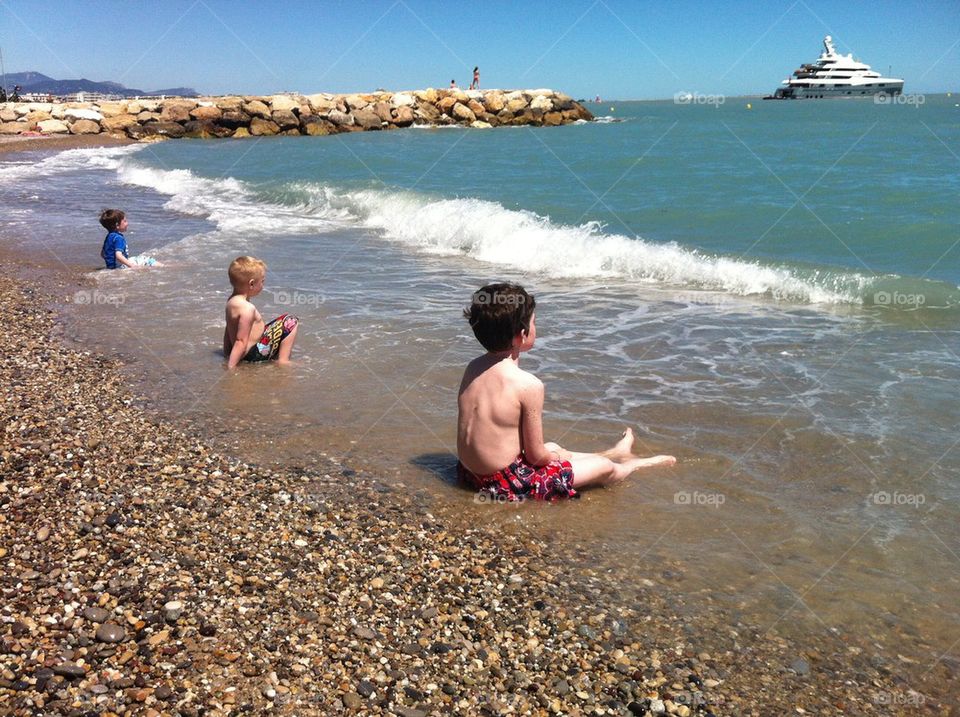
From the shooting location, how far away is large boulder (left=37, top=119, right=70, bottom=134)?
1750 inches

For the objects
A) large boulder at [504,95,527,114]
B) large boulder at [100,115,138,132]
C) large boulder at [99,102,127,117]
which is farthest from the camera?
large boulder at [504,95,527,114]

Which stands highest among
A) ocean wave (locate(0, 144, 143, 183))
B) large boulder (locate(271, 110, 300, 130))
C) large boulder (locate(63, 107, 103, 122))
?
large boulder (locate(271, 110, 300, 130))

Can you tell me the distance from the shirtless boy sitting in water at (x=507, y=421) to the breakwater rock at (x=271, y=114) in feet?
158

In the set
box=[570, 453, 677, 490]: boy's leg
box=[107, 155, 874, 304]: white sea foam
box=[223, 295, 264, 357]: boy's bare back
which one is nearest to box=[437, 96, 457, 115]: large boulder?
box=[107, 155, 874, 304]: white sea foam

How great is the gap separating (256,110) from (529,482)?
51.7 m

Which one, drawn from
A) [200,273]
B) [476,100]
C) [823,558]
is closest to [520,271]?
[200,273]

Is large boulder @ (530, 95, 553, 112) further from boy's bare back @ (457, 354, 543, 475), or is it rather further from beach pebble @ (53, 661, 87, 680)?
beach pebble @ (53, 661, 87, 680)

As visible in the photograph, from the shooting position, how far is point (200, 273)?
412 inches

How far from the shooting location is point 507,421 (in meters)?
4.39

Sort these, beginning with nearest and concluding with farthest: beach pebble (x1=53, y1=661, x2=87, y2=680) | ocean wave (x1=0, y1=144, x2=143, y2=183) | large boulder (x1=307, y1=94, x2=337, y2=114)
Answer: beach pebble (x1=53, y1=661, x2=87, y2=680), ocean wave (x1=0, y1=144, x2=143, y2=183), large boulder (x1=307, y1=94, x2=337, y2=114)

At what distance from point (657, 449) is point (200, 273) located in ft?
24.0

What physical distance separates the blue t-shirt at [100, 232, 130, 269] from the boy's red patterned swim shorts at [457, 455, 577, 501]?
7891 mm

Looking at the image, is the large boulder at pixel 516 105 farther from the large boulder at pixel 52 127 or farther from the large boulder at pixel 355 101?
the large boulder at pixel 52 127

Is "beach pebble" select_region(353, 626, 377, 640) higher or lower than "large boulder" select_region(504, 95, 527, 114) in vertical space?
lower
